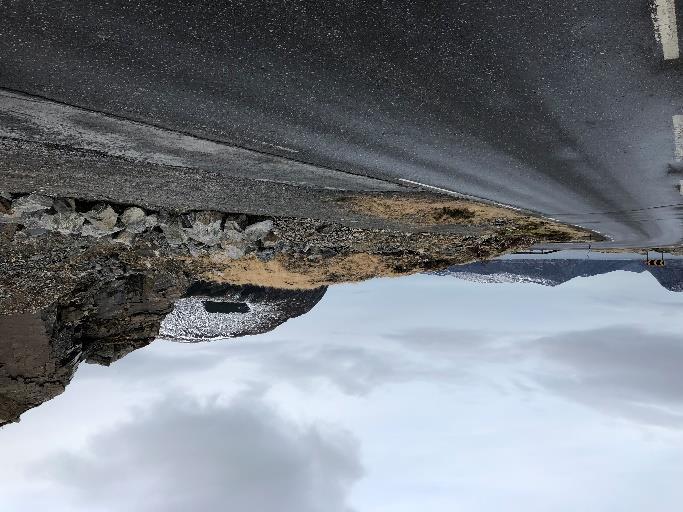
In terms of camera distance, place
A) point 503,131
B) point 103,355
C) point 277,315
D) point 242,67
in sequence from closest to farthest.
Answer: point 242,67
point 503,131
point 103,355
point 277,315

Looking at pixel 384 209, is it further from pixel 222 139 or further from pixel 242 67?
pixel 242 67

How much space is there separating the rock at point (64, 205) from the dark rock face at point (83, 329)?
2.43 meters

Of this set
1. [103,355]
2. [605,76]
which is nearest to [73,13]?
[605,76]

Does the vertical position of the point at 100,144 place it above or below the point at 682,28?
below

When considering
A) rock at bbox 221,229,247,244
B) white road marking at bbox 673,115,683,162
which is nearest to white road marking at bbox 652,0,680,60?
white road marking at bbox 673,115,683,162

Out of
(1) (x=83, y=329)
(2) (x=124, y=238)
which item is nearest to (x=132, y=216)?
(2) (x=124, y=238)

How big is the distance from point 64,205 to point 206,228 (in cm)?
171

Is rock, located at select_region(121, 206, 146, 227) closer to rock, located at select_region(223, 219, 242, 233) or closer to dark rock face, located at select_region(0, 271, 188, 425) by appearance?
rock, located at select_region(223, 219, 242, 233)

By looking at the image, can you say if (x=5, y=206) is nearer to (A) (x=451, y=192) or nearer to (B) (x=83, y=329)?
(B) (x=83, y=329)

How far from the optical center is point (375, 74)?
4.03 meters

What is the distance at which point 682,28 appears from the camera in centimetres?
391

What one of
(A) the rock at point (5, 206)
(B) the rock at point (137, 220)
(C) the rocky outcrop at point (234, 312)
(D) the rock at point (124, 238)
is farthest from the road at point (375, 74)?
(C) the rocky outcrop at point (234, 312)

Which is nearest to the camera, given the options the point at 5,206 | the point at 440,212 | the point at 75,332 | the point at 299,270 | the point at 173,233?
the point at 5,206

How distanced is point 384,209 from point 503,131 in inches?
78.8
